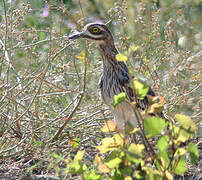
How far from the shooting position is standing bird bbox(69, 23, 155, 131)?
309cm

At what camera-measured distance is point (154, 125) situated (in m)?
2.03

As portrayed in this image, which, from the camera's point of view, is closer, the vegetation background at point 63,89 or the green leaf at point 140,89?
the green leaf at point 140,89

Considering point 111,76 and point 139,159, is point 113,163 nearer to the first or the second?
point 139,159

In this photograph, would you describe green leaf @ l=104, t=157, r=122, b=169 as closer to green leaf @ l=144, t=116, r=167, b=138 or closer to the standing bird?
green leaf @ l=144, t=116, r=167, b=138

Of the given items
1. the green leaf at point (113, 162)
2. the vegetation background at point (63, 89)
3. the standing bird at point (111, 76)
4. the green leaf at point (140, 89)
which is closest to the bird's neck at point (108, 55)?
the standing bird at point (111, 76)

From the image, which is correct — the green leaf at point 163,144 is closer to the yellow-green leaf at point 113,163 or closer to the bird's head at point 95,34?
the yellow-green leaf at point 113,163

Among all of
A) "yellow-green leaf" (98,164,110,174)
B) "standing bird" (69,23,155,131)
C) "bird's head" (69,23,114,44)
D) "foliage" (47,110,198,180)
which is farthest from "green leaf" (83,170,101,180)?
"bird's head" (69,23,114,44)

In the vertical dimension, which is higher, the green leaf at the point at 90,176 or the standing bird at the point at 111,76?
the standing bird at the point at 111,76

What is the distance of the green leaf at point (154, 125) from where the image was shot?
2.03 metres

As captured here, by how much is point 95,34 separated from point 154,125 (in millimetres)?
1288

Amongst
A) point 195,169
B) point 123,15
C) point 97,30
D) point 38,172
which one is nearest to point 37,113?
point 38,172

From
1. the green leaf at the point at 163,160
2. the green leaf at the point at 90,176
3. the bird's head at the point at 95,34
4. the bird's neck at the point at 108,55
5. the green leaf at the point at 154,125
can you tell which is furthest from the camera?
the bird's neck at the point at 108,55

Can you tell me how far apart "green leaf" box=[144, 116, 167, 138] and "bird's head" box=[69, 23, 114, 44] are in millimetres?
1167

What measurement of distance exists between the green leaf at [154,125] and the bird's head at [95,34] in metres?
1.17
